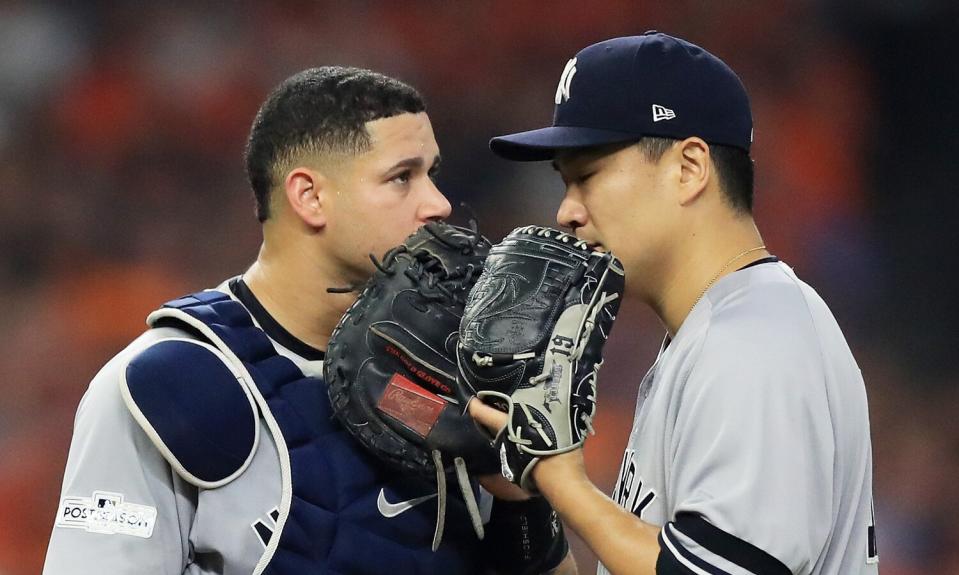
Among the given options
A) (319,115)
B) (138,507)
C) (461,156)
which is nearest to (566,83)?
(319,115)

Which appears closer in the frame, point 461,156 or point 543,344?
point 543,344

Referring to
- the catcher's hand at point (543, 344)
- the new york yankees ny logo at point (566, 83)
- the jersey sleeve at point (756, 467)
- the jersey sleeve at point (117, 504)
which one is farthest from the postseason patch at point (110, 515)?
the new york yankees ny logo at point (566, 83)

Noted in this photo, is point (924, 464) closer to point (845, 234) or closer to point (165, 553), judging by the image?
point (845, 234)

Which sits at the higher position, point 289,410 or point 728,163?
point 728,163

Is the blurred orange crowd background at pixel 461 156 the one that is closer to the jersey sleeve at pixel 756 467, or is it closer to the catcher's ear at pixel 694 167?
the catcher's ear at pixel 694 167

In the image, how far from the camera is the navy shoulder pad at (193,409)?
1.89 metres

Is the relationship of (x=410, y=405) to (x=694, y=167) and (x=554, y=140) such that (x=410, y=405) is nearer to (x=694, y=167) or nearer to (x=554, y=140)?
(x=554, y=140)

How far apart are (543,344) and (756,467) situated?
36cm

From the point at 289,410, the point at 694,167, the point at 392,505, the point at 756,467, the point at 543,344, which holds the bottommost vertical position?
the point at 392,505

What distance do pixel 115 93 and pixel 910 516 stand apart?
388cm

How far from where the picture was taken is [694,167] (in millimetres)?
1808

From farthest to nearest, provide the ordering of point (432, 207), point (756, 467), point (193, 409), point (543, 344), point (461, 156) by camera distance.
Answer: point (461, 156), point (432, 207), point (193, 409), point (543, 344), point (756, 467)

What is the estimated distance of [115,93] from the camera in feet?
16.8

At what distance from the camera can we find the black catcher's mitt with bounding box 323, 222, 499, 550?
200 centimetres
